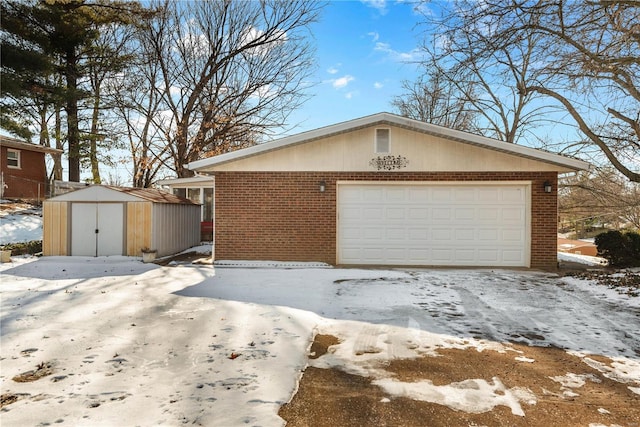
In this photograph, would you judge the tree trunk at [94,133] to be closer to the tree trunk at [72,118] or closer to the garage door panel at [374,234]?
the tree trunk at [72,118]

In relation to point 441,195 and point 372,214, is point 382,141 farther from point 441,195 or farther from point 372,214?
point 441,195

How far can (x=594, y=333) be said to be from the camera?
179 inches

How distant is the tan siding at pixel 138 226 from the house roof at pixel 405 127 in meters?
2.38

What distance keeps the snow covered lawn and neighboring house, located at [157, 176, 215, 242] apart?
7185mm

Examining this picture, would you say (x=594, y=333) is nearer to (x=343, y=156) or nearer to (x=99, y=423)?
(x=99, y=423)

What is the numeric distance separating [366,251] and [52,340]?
700 cm

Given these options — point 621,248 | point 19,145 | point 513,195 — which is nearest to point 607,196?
point 621,248

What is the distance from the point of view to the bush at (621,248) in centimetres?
971

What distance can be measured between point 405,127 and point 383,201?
1915 mm

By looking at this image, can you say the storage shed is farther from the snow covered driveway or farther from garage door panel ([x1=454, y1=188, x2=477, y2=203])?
garage door panel ([x1=454, y1=188, x2=477, y2=203])

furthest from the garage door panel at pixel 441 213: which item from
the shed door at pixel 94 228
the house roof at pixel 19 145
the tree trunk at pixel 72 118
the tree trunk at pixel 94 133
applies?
the house roof at pixel 19 145

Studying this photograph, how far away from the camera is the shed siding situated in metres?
10.9

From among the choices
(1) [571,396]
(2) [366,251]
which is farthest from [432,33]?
(1) [571,396]

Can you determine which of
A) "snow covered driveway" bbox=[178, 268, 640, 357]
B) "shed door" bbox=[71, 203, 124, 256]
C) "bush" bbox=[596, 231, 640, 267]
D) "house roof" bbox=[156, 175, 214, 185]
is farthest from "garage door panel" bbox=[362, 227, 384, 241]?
"house roof" bbox=[156, 175, 214, 185]
